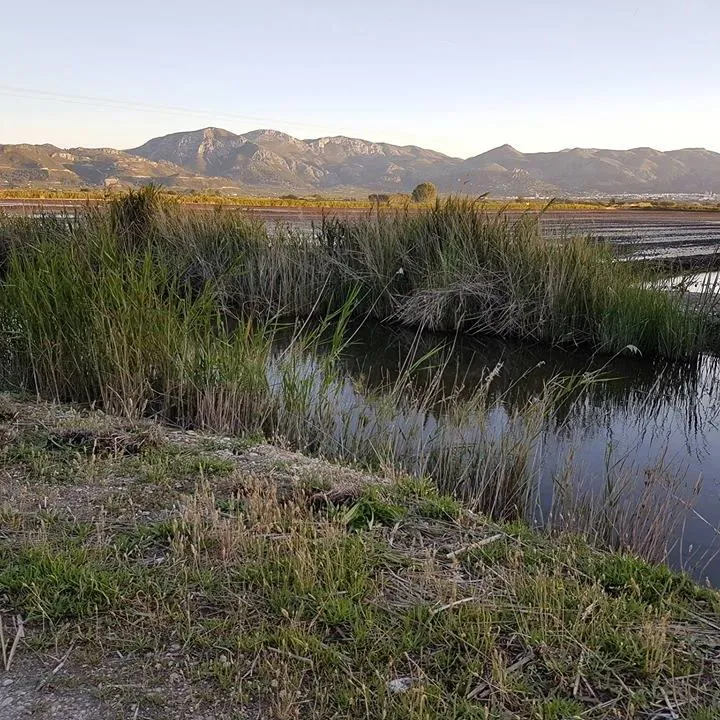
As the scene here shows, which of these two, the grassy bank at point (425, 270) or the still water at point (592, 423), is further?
the grassy bank at point (425, 270)

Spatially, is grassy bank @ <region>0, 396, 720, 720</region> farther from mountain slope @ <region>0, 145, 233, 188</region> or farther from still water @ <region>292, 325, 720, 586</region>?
mountain slope @ <region>0, 145, 233, 188</region>

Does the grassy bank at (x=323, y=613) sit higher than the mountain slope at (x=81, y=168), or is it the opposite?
the mountain slope at (x=81, y=168)

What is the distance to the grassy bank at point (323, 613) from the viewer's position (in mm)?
2436

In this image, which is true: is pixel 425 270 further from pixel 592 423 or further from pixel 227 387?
pixel 227 387

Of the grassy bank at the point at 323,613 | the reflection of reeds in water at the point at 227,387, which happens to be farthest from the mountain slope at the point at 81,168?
the grassy bank at the point at 323,613

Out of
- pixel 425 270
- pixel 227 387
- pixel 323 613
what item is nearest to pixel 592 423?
pixel 227 387

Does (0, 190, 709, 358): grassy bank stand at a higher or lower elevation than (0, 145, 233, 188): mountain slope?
lower

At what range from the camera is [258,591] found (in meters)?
2.99

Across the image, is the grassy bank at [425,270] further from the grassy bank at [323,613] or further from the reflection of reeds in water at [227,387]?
the grassy bank at [323,613]

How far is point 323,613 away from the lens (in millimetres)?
2820

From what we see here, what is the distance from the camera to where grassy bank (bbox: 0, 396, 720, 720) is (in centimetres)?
244

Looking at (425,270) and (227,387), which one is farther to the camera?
(425,270)

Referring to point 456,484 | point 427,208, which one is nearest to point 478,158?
point 427,208

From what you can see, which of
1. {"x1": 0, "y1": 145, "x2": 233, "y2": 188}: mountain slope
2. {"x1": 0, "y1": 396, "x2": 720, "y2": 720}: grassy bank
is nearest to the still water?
{"x1": 0, "y1": 396, "x2": 720, "y2": 720}: grassy bank
